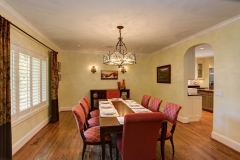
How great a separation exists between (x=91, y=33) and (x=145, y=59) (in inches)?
145

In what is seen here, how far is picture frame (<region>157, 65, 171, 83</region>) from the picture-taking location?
5352 mm

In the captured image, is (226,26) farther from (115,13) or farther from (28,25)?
(28,25)

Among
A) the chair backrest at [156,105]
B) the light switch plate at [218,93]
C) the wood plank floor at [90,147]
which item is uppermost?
the light switch plate at [218,93]

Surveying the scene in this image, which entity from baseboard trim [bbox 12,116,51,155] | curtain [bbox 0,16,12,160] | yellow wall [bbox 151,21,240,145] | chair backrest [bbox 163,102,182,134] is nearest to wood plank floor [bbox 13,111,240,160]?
baseboard trim [bbox 12,116,51,155]

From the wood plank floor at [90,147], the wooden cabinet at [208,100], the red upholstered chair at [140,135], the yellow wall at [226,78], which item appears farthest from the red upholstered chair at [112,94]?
the wooden cabinet at [208,100]

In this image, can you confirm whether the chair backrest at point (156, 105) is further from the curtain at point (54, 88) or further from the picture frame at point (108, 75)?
the picture frame at point (108, 75)

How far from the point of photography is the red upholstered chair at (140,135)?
184cm

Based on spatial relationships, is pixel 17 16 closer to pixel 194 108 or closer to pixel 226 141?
pixel 226 141

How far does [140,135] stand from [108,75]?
4.81m

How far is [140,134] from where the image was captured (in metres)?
1.92

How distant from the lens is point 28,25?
321 centimetres

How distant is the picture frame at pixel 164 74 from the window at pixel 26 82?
4203 mm

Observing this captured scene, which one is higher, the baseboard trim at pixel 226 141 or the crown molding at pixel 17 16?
the crown molding at pixel 17 16

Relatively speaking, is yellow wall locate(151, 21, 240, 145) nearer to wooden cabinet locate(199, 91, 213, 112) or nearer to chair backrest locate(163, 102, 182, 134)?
chair backrest locate(163, 102, 182, 134)
